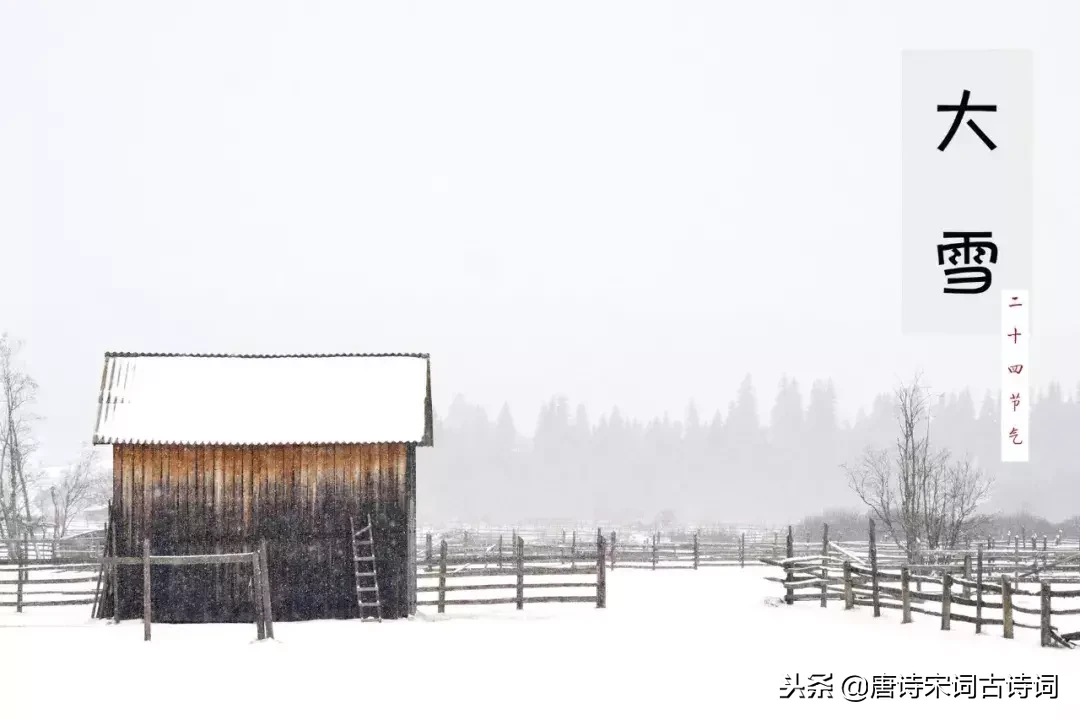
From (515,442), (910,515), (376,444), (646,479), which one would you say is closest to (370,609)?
(376,444)

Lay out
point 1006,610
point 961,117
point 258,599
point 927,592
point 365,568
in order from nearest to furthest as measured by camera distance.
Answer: point 258,599 < point 1006,610 < point 961,117 < point 365,568 < point 927,592

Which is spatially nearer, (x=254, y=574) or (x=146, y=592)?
(x=254, y=574)

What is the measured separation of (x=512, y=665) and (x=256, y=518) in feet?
26.5

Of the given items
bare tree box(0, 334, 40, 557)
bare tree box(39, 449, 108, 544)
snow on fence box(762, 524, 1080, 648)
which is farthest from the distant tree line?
snow on fence box(762, 524, 1080, 648)

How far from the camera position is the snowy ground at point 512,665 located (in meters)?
13.5

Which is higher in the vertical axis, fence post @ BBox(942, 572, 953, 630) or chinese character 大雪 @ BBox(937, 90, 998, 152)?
chinese character 大雪 @ BBox(937, 90, 998, 152)

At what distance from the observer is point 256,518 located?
22438 mm

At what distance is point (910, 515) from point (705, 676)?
20.0 m

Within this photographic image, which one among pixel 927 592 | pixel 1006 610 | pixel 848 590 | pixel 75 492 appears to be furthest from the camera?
pixel 75 492

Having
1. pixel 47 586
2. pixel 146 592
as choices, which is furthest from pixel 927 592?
pixel 47 586

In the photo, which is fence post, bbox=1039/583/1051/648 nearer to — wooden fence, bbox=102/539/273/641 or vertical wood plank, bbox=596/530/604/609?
vertical wood plank, bbox=596/530/604/609

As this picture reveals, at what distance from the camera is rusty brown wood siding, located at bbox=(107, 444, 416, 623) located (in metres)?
22.4

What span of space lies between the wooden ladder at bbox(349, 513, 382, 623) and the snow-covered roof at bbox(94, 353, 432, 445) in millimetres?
1910

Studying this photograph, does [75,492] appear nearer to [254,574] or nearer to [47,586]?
[47,586]
